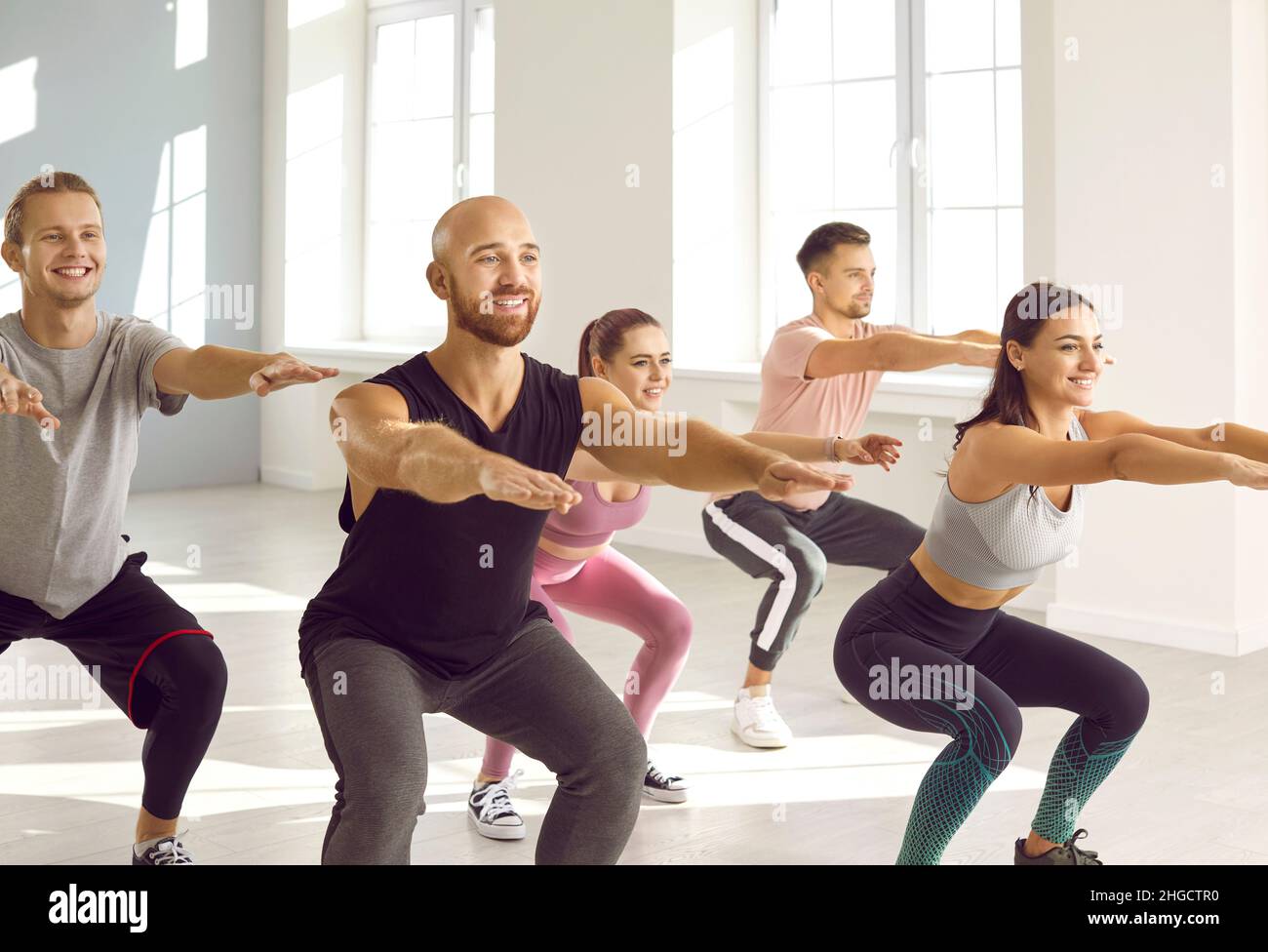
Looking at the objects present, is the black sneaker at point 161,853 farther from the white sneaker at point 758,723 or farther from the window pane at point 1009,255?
the window pane at point 1009,255

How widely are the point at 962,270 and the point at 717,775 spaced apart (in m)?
3.27

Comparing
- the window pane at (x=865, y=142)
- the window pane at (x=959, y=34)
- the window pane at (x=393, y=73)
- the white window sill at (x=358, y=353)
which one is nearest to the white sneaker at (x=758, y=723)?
the window pane at (x=865, y=142)

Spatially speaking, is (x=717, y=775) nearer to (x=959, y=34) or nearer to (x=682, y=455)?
(x=682, y=455)

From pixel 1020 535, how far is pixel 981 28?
4.02 m

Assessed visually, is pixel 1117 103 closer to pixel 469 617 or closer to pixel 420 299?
pixel 469 617

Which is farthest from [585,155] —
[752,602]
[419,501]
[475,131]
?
[419,501]

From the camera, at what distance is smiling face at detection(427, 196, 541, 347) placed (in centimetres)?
230

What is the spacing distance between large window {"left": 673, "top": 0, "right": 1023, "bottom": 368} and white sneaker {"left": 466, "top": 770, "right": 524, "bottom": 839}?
3.17 metres

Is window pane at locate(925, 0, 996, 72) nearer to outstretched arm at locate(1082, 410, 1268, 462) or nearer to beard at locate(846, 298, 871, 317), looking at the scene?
beard at locate(846, 298, 871, 317)

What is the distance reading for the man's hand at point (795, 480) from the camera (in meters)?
1.99

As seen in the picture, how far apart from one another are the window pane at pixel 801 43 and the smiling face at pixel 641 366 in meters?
3.62

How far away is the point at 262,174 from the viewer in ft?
29.2

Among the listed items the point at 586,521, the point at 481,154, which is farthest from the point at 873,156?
the point at 586,521

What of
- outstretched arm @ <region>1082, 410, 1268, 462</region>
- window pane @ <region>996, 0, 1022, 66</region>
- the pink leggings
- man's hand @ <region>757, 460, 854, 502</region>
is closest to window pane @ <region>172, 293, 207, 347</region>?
window pane @ <region>996, 0, 1022, 66</region>
